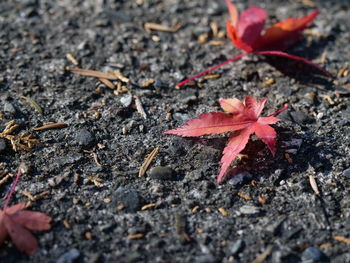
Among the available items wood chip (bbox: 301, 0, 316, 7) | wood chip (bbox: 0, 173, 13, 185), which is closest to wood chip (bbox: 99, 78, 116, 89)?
wood chip (bbox: 0, 173, 13, 185)

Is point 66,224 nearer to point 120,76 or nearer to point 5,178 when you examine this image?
point 5,178

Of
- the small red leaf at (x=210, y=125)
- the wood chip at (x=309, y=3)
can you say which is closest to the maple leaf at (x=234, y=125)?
the small red leaf at (x=210, y=125)

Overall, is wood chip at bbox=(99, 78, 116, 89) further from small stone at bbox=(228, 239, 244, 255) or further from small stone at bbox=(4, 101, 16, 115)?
small stone at bbox=(228, 239, 244, 255)

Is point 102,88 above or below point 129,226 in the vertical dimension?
above

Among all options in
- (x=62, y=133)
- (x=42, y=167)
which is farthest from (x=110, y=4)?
(x=42, y=167)

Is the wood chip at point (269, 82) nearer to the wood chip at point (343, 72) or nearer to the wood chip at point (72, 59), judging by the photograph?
the wood chip at point (343, 72)

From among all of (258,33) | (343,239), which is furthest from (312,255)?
(258,33)

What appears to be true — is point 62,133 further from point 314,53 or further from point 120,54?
point 314,53

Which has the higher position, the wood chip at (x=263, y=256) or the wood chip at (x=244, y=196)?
the wood chip at (x=244, y=196)
